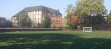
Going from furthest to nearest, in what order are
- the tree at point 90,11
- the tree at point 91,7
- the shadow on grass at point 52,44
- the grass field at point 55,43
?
the tree at point 90,11 → the tree at point 91,7 → the grass field at point 55,43 → the shadow on grass at point 52,44

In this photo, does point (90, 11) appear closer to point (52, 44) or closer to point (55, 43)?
point (55, 43)

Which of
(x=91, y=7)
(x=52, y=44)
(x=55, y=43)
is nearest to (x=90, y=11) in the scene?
(x=91, y=7)

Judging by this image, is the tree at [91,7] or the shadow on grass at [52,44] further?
the tree at [91,7]

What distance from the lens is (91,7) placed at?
40.8m

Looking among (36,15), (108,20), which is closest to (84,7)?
(108,20)

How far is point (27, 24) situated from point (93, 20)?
2479cm

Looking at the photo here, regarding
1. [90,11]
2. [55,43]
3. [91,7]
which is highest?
[91,7]

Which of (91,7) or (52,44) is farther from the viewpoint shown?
(91,7)

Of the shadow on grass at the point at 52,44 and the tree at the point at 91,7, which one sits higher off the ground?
the tree at the point at 91,7

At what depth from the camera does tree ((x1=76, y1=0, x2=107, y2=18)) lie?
4053cm

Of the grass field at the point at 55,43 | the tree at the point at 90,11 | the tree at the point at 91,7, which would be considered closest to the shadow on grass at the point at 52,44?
the grass field at the point at 55,43

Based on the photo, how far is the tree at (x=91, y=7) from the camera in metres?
40.5

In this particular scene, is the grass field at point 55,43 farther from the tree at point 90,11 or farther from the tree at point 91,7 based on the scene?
the tree at point 90,11

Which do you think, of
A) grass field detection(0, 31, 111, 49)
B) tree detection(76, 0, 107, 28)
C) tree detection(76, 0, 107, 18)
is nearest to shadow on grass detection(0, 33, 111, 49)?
grass field detection(0, 31, 111, 49)
